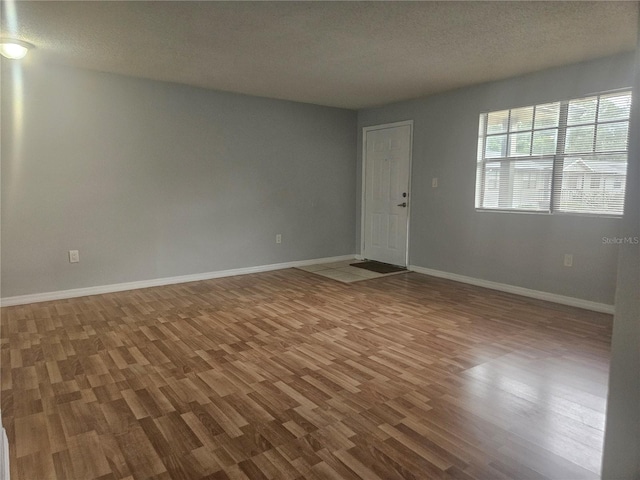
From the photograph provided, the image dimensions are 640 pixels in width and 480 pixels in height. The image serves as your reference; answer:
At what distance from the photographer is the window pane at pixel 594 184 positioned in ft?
11.6

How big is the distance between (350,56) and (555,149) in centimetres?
217

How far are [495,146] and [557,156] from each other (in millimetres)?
682

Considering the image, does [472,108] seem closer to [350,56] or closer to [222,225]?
[350,56]

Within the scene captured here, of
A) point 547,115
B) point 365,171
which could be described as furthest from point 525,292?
point 365,171

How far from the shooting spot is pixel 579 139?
3.74m

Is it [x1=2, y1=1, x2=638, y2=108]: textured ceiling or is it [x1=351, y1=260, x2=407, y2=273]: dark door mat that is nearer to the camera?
[x1=2, y1=1, x2=638, y2=108]: textured ceiling

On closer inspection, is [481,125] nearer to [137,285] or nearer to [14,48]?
[137,285]

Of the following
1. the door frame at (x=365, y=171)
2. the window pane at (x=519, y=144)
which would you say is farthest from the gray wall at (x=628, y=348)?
the door frame at (x=365, y=171)

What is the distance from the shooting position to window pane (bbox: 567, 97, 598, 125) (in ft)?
12.0

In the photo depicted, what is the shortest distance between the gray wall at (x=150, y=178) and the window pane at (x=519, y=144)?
2455 millimetres

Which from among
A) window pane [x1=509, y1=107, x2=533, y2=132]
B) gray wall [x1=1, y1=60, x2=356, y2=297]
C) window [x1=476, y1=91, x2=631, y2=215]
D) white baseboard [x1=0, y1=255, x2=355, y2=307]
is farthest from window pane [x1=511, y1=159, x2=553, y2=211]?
white baseboard [x1=0, y1=255, x2=355, y2=307]

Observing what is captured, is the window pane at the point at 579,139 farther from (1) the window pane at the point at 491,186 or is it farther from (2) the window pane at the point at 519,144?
(1) the window pane at the point at 491,186

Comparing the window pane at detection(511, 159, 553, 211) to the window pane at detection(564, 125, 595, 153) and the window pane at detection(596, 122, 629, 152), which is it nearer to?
the window pane at detection(564, 125, 595, 153)

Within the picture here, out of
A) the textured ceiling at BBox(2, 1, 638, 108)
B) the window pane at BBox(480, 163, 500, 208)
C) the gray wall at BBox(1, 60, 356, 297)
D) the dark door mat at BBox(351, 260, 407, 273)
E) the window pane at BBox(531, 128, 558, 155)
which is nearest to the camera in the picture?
the textured ceiling at BBox(2, 1, 638, 108)
